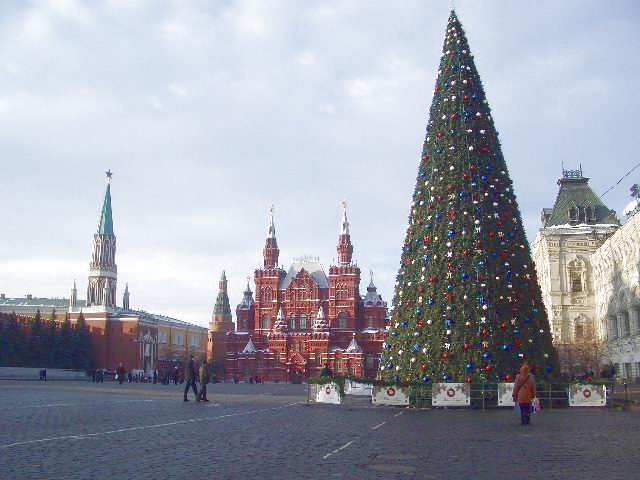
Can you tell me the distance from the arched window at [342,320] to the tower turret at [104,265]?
41.3 m

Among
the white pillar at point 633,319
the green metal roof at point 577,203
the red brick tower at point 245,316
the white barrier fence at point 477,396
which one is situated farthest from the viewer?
the red brick tower at point 245,316

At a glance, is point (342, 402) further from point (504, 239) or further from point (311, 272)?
point (311, 272)

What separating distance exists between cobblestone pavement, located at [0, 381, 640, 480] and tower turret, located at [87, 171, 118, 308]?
10158 centimetres

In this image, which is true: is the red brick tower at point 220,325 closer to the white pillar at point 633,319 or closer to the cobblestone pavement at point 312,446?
the white pillar at point 633,319

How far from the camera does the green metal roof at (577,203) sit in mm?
55906

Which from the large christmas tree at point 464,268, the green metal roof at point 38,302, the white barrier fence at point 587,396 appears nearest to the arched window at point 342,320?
the green metal roof at point 38,302

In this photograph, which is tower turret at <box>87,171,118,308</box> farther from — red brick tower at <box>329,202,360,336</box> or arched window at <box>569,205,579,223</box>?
arched window at <box>569,205,579,223</box>

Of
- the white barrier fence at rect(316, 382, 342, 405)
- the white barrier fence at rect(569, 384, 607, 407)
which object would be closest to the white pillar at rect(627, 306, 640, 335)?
the white barrier fence at rect(569, 384, 607, 407)

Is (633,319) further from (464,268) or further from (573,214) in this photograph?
(464,268)

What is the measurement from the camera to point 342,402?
2423cm

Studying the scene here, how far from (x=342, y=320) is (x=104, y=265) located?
47208mm

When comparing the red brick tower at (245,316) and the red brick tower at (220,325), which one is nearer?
the red brick tower at (245,316)

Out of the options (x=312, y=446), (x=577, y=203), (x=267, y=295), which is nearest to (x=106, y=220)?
(x=267, y=295)

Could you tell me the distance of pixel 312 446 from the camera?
1073cm
